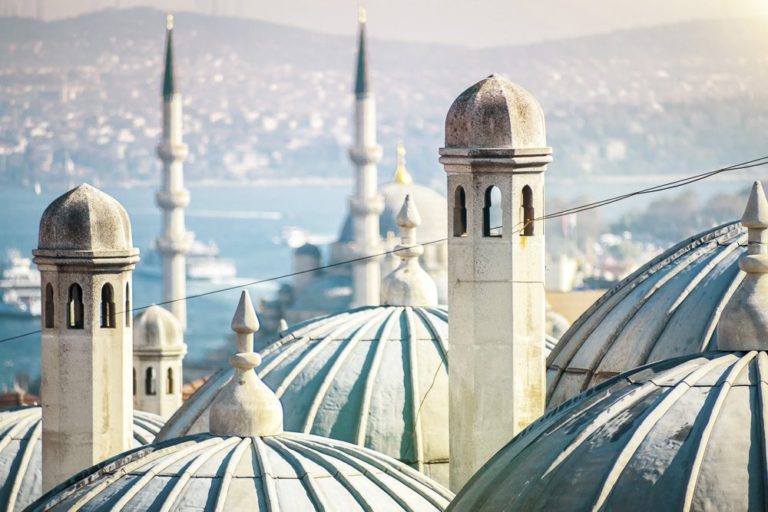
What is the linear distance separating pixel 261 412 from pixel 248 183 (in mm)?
139864

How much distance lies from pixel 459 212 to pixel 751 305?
12.9 ft

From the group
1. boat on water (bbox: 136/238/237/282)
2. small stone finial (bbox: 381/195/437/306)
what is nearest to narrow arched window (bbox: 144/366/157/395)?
small stone finial (bbox: 381/195/437/306)

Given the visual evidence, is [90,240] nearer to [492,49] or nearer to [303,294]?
[303,294]

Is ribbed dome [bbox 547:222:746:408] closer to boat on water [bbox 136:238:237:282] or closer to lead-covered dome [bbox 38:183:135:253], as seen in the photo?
lead-covered dome [bbox 38:183:135:253]

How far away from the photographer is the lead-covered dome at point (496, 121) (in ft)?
45.9

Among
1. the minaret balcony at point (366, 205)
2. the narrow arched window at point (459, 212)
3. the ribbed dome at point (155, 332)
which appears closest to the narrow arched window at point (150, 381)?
the ribbed dome at point (155, 332)

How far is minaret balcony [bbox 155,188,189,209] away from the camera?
61.2 metres

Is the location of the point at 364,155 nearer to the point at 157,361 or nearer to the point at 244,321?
the point at 157,361

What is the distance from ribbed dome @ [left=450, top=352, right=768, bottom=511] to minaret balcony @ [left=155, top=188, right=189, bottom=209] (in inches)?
2010

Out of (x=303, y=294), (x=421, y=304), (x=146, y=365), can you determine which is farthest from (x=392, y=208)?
(x=421, y=304)

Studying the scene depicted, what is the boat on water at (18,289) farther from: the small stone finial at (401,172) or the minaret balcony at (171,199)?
the small stone finial at (401,172)

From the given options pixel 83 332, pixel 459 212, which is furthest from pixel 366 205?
pixel 459 212

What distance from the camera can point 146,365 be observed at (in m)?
25.9

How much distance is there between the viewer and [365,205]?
189 ft
